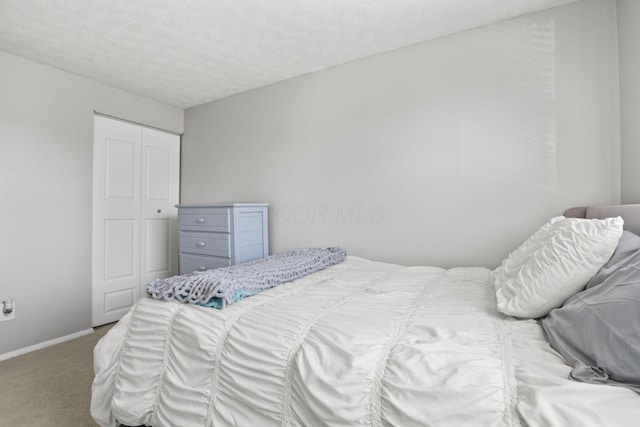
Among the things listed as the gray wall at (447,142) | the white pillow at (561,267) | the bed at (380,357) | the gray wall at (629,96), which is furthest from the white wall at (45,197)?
the gray wall at (629,96)

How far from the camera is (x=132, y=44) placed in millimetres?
2203

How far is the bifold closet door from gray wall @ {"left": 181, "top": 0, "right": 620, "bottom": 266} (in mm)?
1037

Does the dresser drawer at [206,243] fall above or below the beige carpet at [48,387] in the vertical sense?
above

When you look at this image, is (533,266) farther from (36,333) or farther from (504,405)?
(36,333)

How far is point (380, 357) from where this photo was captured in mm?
→ 891

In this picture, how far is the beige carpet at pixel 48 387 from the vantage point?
154 cm

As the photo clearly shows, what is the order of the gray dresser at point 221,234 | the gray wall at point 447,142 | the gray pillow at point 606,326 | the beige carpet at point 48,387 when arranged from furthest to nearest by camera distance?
the gray dresser at point 221,234
the gray wall at point 447,142
the beige carpet at point 48,387
the gray pillow at point 606,326

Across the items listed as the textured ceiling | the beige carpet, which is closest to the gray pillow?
the textured ceiling

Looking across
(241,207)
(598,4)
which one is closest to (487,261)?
(598,4)

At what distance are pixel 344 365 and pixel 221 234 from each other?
1.92m

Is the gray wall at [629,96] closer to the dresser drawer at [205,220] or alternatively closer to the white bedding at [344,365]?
the white bedding at [344,365]

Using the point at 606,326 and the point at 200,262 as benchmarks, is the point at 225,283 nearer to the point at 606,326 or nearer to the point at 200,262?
the point at 606,326

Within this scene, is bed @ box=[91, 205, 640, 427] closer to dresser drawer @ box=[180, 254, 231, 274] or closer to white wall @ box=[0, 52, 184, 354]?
dresser drawer @ box=[180, 254, 231, 274]

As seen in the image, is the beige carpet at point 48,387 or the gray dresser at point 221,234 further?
Answer: the gray dresser at point 221,234
